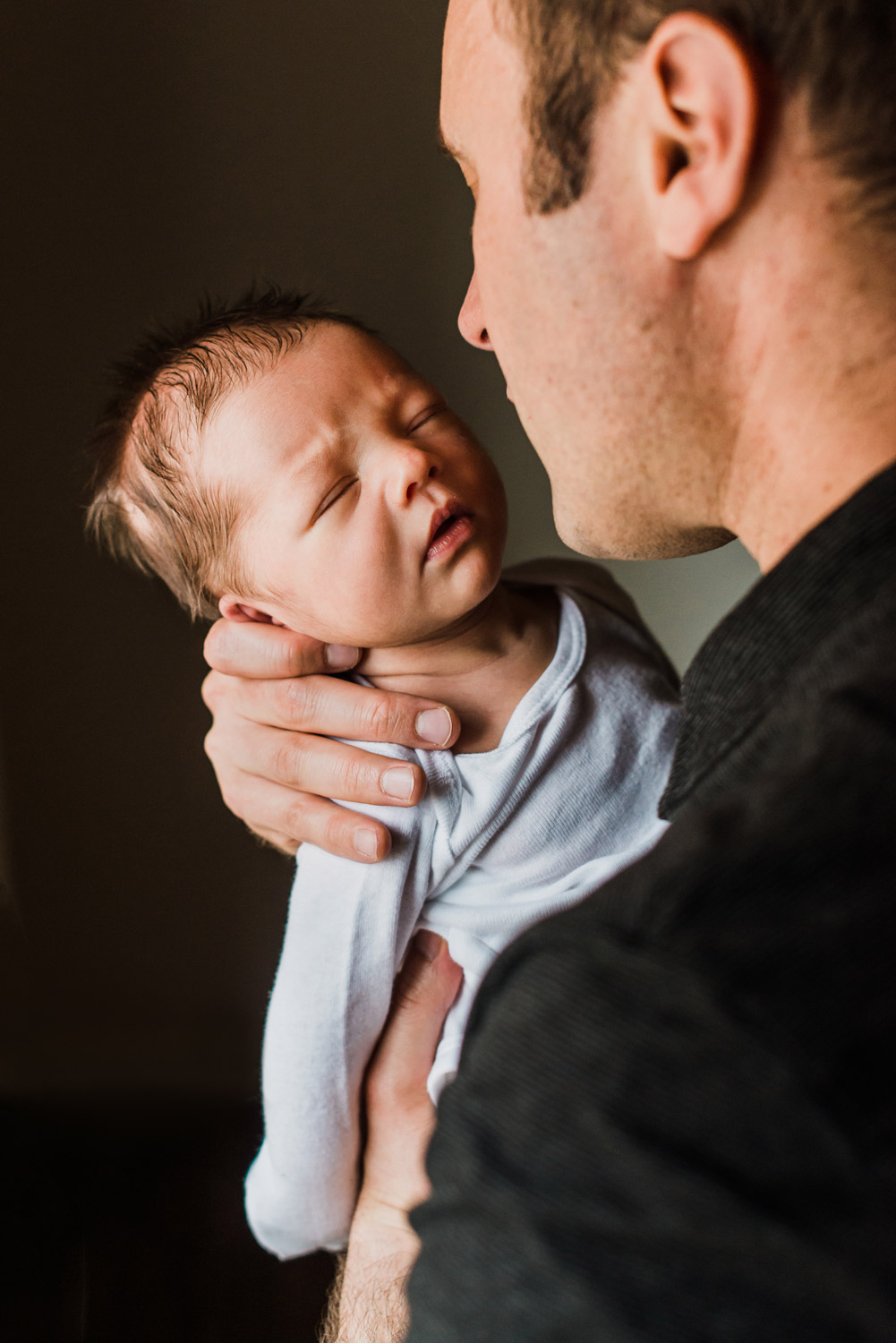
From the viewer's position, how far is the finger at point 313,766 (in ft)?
3.13

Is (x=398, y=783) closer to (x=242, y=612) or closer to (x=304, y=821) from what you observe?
(x=304, y=821)

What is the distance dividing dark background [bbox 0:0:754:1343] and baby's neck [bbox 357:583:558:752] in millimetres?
557

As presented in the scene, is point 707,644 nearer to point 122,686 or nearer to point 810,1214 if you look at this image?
point 810,1214

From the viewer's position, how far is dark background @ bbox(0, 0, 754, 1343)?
1.27m

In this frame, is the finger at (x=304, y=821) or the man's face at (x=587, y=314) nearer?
the man's face at (x=587, y=314)

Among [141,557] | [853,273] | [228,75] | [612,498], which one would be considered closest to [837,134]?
[853,273]

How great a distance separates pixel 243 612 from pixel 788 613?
64cm

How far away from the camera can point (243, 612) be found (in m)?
1.07

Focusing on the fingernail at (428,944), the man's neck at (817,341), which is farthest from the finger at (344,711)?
the man's neck at (817,341)

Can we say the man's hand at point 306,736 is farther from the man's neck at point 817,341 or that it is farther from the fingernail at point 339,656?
the man's neck at point 817,341

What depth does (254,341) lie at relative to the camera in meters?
0.99

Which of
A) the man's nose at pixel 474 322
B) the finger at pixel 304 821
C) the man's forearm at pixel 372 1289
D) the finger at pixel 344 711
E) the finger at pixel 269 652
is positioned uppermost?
the man's nose at pixel 474 322

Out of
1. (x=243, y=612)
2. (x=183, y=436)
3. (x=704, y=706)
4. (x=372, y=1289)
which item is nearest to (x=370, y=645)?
(x=243, y=612)

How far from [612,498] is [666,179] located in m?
0.22
